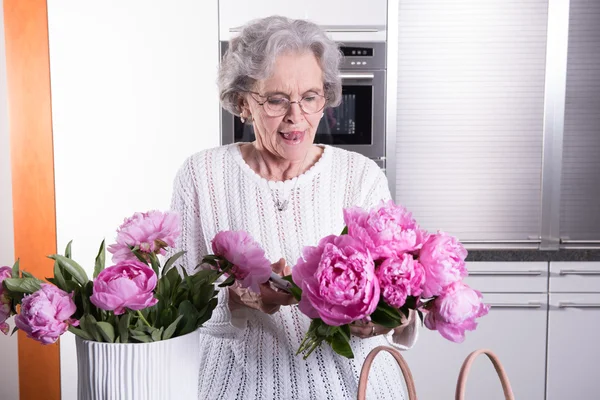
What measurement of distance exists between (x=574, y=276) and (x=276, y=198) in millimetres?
1803

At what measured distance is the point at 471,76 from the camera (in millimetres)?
2830

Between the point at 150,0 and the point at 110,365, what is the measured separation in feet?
7.48

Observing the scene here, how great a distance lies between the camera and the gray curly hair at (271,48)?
1.47 metres

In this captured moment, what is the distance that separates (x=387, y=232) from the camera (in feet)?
2.36

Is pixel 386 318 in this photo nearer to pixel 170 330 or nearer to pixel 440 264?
pixel 440 264

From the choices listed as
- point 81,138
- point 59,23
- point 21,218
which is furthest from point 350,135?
point 21,218

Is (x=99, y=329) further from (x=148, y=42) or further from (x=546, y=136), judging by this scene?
(x=546, y=136)

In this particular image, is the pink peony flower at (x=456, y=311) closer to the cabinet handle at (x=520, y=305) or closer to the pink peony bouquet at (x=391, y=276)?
the pink peony bouquet at (x=391, y=276)

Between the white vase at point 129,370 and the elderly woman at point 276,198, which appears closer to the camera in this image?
the white vase at point 129,370

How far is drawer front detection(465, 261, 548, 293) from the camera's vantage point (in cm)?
277

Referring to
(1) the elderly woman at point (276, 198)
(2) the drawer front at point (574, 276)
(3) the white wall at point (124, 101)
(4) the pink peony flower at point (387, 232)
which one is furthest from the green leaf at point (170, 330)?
(2) the drawer front at point (574, 276)

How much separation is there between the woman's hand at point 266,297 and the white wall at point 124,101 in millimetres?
1466

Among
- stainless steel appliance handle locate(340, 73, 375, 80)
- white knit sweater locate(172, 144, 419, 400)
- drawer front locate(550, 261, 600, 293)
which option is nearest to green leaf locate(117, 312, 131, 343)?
white knit sweater locate(172, 144, 419, 400)

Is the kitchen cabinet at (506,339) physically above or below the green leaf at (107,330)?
below
